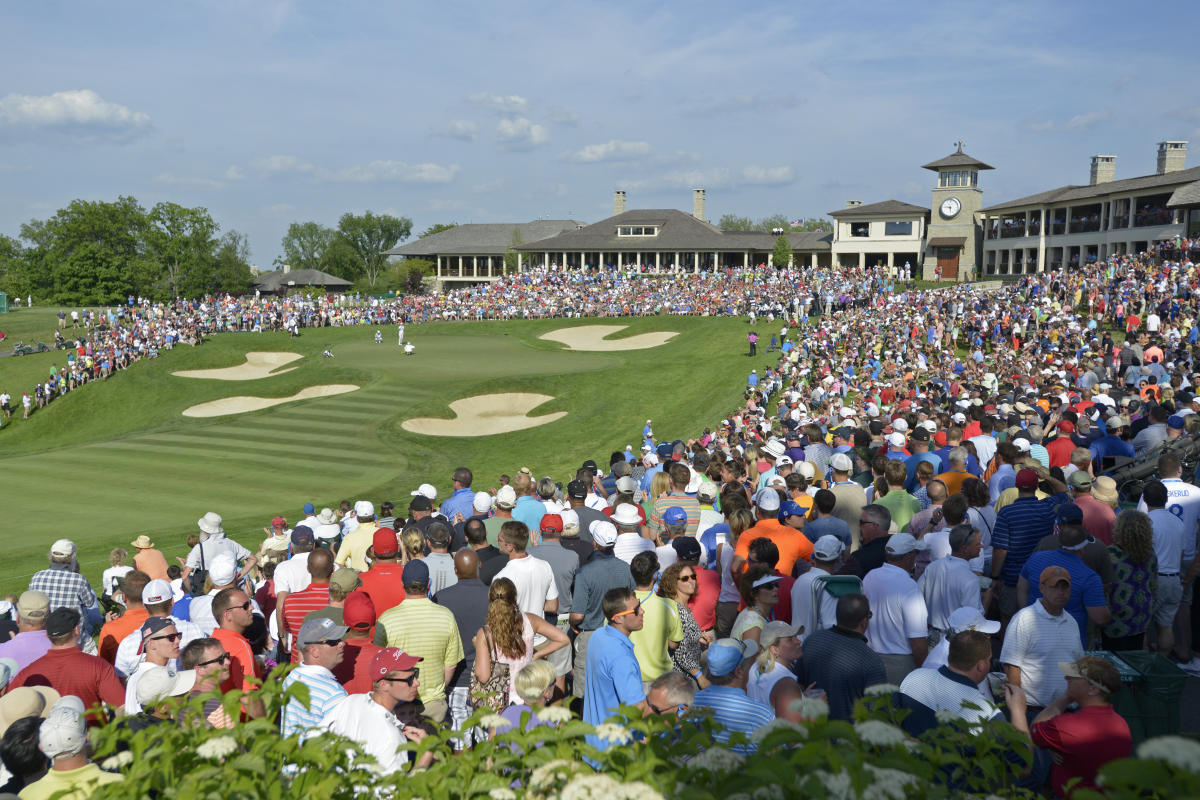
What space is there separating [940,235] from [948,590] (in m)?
66.3

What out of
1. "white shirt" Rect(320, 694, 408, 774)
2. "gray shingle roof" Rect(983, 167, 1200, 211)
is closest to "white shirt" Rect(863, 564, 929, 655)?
"white shirt" Rect(320, 694, 408, 774)

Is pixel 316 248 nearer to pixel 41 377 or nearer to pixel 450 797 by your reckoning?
pixel 41 377

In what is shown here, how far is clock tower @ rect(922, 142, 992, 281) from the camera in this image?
2591 inches

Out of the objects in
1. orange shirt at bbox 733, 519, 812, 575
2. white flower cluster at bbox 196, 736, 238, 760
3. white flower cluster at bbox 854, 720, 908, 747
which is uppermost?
white flower cluster at bbox 854, 720, 908, 747

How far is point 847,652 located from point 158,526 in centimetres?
2023

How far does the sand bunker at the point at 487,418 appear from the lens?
32.6 m

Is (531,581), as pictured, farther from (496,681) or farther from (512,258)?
(512,258)

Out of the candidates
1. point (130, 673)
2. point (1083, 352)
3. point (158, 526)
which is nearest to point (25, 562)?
point (158, 526)

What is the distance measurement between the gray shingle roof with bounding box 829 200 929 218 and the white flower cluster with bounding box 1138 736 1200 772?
70.8 metres

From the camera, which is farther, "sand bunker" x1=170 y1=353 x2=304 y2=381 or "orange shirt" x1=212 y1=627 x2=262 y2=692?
"sand bunker" x1=170 y1=353 x2=304 y2=381

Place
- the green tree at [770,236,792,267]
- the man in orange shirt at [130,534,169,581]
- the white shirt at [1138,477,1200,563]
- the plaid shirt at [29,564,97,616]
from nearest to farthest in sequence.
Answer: the white shirt at [1138,477,1200,563], the plaid shirt at [29,564,97,616], the man in orange shirt at [130,534,169,581], the green tree at [770,236,792,267]

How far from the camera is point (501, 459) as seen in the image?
29.3 metres

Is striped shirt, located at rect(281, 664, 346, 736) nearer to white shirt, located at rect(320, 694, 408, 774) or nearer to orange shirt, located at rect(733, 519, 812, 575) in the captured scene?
white shirt, located at rect(320, 694, 408, 774)

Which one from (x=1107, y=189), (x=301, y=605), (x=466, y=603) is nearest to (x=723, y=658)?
(x=466, y=603)
